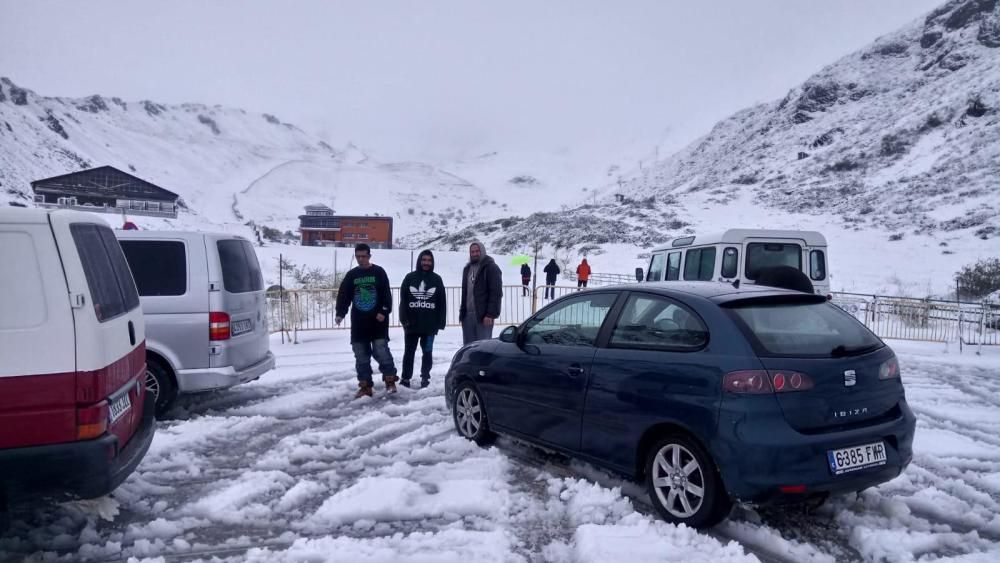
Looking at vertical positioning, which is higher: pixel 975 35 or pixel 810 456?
pixel 975 35

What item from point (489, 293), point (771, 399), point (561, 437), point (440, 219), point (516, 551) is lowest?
point (516, 551)

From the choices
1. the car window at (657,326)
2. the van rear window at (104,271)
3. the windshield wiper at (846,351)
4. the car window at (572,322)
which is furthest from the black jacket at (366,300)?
the windshield wiper at (846,351)

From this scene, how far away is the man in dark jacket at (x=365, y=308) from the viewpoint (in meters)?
7.21

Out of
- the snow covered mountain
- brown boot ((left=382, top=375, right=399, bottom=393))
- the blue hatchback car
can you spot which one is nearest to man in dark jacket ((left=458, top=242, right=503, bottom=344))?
brown boot ((left=382, top=375, right=399, bottom=393))

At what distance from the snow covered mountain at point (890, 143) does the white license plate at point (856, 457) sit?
1694 inches

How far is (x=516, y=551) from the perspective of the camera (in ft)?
11.4

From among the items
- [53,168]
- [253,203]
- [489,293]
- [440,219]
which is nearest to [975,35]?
[440,219]

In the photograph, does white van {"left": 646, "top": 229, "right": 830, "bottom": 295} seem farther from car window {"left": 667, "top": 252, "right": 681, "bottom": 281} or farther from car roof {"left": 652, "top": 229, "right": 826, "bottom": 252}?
car window {"left": 667, "top": 252, "right": 681, "bottom": 281}

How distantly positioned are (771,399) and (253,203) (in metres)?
122

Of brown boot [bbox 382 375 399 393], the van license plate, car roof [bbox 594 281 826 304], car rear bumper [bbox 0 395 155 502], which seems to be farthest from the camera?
brown boot [bbox 382 375 399 393]

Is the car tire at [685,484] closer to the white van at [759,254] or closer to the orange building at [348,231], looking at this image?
the white van at [759,254]

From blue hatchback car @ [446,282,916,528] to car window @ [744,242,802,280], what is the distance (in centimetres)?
576

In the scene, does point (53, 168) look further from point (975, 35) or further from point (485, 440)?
point (975, 35)

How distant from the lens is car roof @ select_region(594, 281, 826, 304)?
3.87 m
